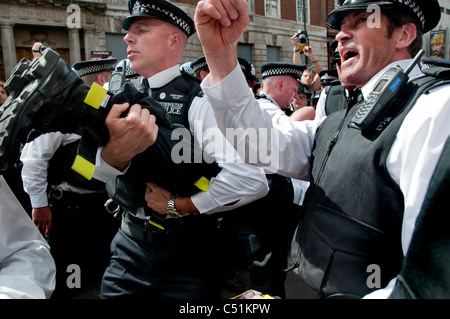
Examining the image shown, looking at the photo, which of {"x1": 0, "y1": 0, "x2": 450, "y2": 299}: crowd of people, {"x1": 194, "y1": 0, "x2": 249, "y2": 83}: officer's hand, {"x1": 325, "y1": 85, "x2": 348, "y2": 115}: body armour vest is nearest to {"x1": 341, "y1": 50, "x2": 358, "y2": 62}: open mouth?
{"x1": 0, "y1": 0, "x2": 450, "y2": 299}: crowd of people

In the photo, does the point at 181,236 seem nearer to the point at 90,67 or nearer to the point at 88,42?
the point at 90,67

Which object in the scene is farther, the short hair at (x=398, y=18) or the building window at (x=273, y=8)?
the building window at (x=273, y=8)

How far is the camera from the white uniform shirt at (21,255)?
1000 mm

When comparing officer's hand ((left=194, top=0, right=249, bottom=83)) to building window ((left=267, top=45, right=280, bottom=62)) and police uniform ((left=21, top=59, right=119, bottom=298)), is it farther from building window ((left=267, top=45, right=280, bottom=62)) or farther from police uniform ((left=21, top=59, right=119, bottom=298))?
building window ((left=267, top=45, right=280, bottom=62))

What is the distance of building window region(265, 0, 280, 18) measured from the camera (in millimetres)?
18516

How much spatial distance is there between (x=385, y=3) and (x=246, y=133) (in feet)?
2.32

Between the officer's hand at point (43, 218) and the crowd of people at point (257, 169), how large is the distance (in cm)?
111

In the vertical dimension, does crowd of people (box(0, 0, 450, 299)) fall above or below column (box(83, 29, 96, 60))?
below

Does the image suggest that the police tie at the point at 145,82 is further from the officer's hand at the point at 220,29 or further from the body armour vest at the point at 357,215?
the body armour vest at the point at 357,215

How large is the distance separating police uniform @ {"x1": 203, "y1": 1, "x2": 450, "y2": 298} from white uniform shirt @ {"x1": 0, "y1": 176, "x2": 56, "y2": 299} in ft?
2.56

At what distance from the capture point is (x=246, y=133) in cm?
134

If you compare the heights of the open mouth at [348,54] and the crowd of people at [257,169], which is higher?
the open mouth at [348,54]

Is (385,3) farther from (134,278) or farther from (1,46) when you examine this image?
(1,46)

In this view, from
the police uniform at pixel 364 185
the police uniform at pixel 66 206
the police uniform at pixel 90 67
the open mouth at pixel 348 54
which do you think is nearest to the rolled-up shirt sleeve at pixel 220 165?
the police uniform at pixel 364 185
